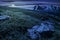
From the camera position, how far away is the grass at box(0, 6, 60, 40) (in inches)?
66.1

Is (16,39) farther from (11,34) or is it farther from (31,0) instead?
(31,0)

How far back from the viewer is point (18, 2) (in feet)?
7.64

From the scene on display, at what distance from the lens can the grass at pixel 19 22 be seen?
1679 mm

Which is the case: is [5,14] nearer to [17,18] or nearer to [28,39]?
[17,18]

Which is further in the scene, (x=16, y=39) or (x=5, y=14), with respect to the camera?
(x=5, y=14)

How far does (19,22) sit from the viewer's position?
186 centimetres

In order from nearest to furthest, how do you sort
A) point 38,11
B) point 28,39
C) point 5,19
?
1. point 28,39
2. point 5,19
3. point 38,11

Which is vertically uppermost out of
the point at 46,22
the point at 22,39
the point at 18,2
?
the point at 18,2

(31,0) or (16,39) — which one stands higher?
(31,0)

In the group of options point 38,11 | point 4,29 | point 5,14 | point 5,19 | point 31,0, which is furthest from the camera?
point 31,0

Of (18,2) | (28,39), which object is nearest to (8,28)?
(28,39)

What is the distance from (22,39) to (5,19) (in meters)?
0.43

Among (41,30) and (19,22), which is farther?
(19,22)

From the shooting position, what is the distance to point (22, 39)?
1646 millimetres
